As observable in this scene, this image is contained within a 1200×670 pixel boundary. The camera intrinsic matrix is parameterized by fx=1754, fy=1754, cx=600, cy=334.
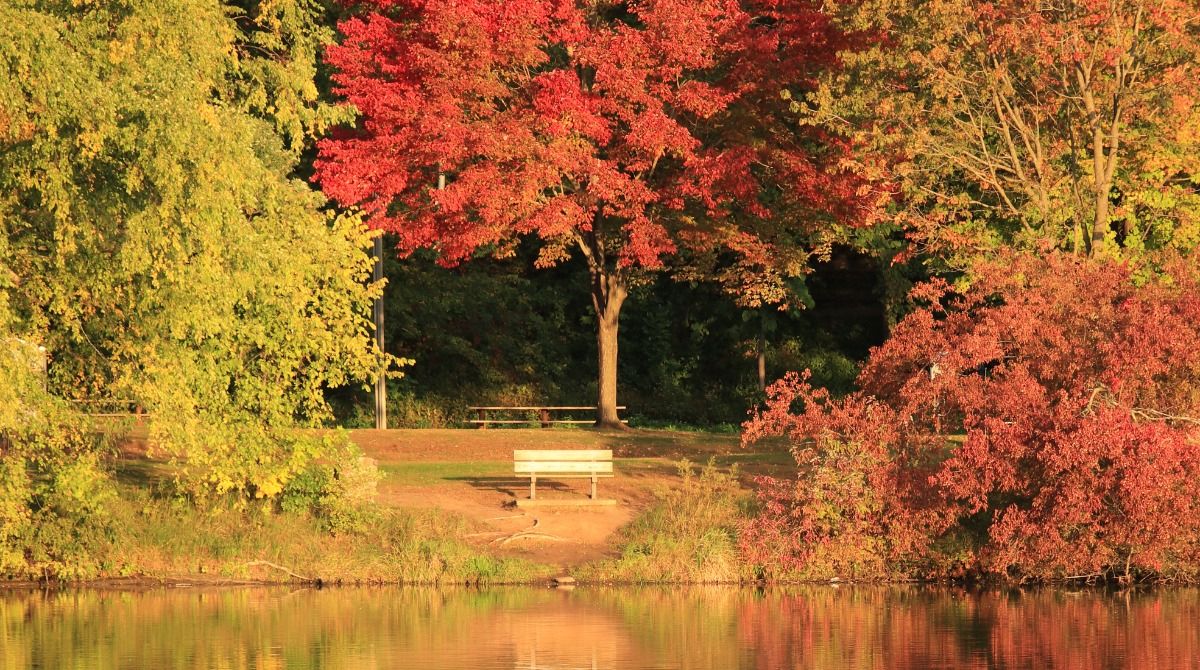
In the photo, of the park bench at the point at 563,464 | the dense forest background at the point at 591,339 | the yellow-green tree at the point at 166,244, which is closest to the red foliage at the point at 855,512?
the park bench at the point at 563,464

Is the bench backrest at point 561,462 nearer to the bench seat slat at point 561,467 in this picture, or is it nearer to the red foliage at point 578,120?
the bench seat slat at point 561,467

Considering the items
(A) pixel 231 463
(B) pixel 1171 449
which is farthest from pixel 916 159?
(A) pixel 231 463

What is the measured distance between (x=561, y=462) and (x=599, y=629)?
6.52 metres

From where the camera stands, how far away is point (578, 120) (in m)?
31.1

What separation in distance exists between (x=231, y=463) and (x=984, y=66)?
13.3 metres

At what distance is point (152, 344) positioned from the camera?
22812mm

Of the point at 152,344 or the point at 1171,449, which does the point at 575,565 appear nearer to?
the point at 152,344

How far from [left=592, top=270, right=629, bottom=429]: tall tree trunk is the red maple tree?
1900 millimetres

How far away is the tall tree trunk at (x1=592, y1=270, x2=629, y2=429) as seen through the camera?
117ft

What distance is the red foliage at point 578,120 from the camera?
3120 cm

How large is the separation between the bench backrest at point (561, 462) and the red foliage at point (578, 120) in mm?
6329

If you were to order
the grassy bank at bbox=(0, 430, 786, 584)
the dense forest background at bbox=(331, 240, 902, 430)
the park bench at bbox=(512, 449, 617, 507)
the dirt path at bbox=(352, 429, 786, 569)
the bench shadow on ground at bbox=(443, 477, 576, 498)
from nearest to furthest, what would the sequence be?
the grassy bank at bbox=(0, 430, 786, 584)
the dirt path at bbox=(352, 429, 786, 569)
the park bench at bbox=(512, 449, 617, 507)
the bench shadow on ground at bbox=(443, 477, 576, 498)
the dense forest background at bbox=(331, 240, 902, 430)

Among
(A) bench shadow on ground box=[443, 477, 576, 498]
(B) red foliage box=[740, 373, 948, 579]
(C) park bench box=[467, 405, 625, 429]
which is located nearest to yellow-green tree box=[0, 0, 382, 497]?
(A) bench shadow on ground box=[443, 477, 576, 498]

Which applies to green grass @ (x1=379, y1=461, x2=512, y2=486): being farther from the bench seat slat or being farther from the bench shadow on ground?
the bench seat slat
